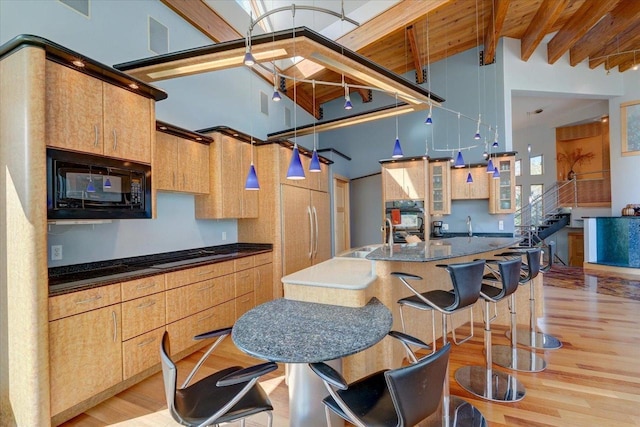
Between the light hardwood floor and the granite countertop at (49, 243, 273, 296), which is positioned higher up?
the granite countertop at (49, 243, 273, 296)

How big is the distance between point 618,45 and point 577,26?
171 centimetres

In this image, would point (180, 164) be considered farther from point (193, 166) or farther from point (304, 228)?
point (304, 228)

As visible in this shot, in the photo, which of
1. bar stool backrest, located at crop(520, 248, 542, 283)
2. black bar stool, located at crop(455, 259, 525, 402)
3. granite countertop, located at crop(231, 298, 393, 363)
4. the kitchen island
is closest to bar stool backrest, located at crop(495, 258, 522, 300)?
black bar stool, located at crop(455, 259, 525, 402)

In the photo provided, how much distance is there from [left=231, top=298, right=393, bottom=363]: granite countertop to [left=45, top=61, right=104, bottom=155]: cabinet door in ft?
5.76

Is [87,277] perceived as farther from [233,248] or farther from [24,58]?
[233,248]

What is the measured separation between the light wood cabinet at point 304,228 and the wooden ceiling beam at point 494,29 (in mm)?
3914

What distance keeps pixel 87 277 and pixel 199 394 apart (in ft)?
5.07

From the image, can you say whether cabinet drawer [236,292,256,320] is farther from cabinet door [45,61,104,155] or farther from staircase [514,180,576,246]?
staircase [514,180,576,246]

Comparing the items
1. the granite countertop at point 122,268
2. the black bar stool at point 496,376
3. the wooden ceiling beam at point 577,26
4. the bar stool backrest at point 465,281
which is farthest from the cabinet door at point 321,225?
the wooden ceiling beam at point 577,26

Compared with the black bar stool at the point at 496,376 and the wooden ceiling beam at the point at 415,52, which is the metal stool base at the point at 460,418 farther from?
the wooden ceiling beam at the point at 415,52

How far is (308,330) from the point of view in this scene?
1.46 meters

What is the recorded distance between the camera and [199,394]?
146 centimetres

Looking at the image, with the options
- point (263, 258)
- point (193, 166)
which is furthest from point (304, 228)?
point (193, 166)

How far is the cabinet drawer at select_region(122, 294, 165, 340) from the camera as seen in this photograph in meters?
2.39
